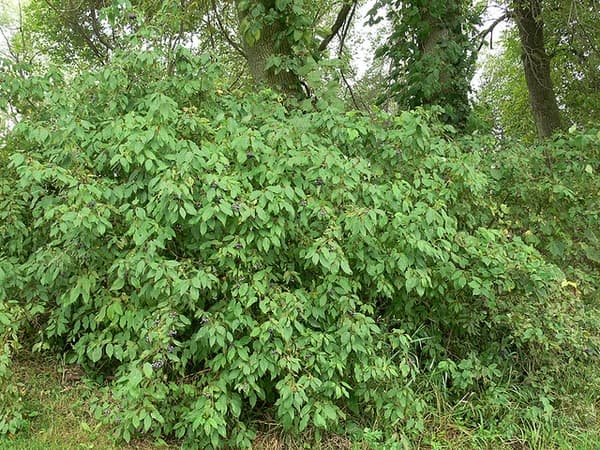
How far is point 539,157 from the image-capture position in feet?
15.6

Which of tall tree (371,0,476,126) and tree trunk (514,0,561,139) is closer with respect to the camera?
tall tree (371,0,476,126)

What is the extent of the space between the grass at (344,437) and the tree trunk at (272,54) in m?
3.43

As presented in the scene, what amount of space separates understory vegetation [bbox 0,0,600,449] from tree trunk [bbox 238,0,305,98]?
4.26 feet

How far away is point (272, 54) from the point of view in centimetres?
548

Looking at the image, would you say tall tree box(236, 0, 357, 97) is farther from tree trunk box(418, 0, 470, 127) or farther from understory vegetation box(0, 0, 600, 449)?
tree trunk box(418, 0, 470, 127)

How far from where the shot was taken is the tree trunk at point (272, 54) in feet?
17.8

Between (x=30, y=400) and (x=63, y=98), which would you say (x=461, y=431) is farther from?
(x=63, y=98)

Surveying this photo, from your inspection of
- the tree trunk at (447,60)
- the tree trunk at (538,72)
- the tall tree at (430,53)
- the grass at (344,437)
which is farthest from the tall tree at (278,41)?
the tree trunk at (538,72)

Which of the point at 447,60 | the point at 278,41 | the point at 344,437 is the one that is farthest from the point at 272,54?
the point at 344,437

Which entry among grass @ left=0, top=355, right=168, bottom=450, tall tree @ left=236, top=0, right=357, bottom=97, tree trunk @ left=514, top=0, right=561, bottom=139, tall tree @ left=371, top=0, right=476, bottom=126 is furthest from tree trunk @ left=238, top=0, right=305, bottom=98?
tree trunk @ left=514, top=0, right=561, bottom=139

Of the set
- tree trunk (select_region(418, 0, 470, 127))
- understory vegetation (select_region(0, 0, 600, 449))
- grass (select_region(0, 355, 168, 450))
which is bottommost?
grass (select_region(0, 355, 168, 450))

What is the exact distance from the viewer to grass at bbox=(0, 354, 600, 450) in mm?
3268

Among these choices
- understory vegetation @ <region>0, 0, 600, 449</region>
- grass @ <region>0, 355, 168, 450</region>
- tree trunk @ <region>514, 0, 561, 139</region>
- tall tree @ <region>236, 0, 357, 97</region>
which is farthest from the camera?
tree trunk @ <region>514, 0, 561, 139</region>

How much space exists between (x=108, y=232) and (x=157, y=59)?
1403 mm
